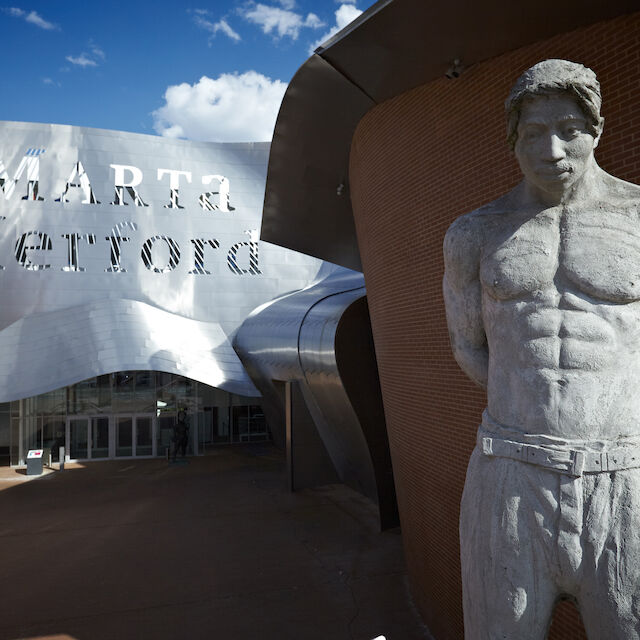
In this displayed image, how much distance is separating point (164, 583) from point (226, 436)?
14873 mm

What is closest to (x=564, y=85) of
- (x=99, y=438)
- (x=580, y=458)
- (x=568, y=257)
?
(x=568, y=257)

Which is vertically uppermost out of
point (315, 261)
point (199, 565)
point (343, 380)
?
point (315, 261)

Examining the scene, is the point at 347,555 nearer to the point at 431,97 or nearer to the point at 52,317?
the point at 431,97

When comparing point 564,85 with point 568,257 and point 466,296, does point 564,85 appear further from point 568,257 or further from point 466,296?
point 466,296

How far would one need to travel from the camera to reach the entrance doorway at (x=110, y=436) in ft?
69.8

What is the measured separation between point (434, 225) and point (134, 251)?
1819 centimetres

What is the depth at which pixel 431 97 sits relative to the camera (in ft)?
20.6

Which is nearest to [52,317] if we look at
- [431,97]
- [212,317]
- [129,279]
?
[129,279]

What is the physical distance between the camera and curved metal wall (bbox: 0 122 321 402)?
2014 cm

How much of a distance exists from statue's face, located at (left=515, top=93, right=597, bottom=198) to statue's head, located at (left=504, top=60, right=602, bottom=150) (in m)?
0.02

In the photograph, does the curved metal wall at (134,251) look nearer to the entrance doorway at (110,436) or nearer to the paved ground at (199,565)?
the entrance doorway at (110,436)

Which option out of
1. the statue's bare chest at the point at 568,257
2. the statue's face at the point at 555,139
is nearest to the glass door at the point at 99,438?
the statue's bare chest at the point at 568,257

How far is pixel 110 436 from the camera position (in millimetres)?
21484

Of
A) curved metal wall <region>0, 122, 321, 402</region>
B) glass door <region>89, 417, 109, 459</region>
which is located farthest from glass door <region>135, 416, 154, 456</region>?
curved metal wall <region>0, 122, 321, 402</region>
